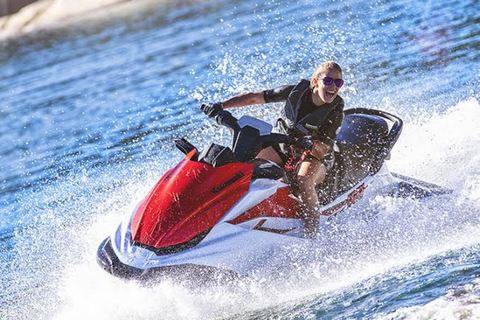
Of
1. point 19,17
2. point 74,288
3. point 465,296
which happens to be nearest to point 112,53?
point 19,17

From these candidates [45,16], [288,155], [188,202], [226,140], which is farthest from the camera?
[45,16]

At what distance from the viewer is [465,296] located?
471cm

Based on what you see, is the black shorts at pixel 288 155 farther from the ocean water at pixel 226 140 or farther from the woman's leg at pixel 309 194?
the ocean water at pixel 226 140

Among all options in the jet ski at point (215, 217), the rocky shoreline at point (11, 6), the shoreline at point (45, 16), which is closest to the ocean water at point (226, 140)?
the jet ski at point (215, 217)

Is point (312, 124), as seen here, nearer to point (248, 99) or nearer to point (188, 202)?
point (248, 99)

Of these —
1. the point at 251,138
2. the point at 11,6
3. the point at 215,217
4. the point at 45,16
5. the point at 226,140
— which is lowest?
the point at 226,140

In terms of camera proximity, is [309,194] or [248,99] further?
[248,99]

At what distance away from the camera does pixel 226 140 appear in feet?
33.4

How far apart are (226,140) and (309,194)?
4581mm

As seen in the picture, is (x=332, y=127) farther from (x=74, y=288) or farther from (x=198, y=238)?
(x=74, y=288)

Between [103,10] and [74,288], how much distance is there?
25807mm

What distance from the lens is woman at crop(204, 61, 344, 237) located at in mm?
5676

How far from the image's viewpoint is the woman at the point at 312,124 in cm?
568

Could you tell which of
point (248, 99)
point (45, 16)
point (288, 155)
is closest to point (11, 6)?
point (45, 16)
